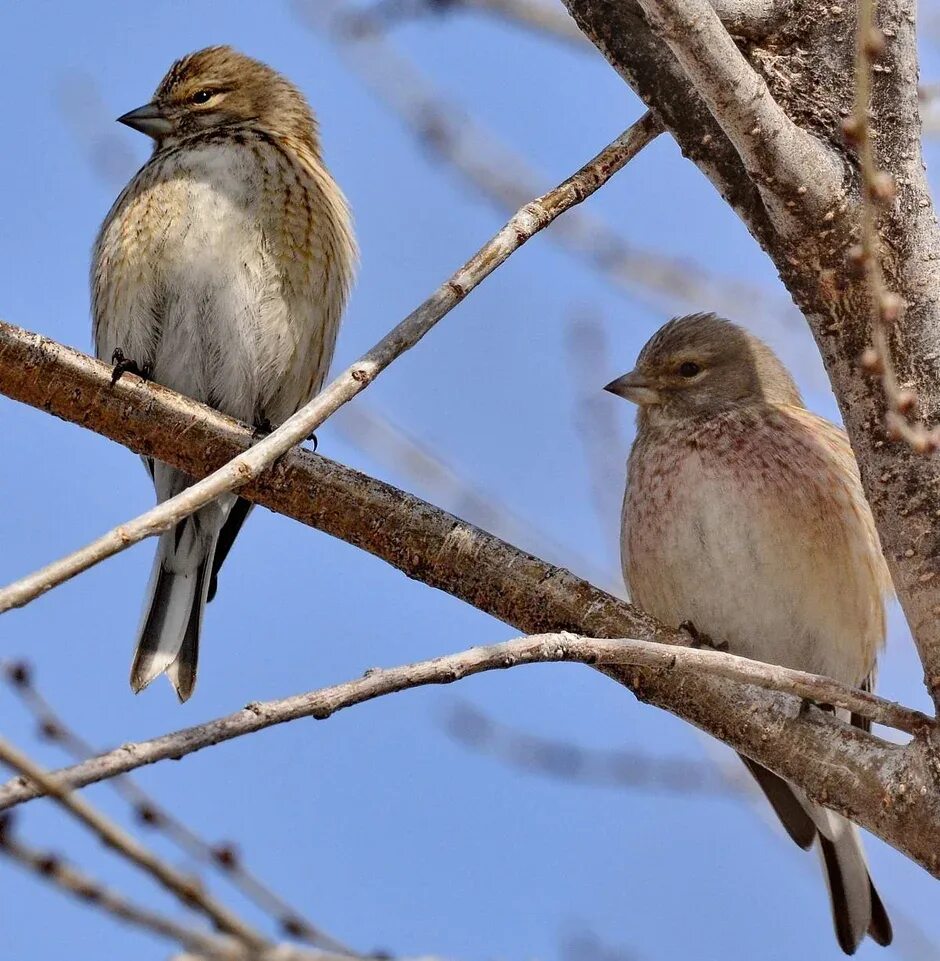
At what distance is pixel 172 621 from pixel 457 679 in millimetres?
→ 3094

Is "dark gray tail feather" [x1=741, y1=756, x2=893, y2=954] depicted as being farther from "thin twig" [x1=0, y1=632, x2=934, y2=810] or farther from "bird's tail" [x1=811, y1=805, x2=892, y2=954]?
"thin twig" [x1=0, y1=632, x2=934, y2=810]

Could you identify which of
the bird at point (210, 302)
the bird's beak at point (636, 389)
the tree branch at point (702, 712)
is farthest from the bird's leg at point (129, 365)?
the tree branch at point (702, 712)

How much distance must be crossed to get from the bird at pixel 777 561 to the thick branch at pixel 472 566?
1.17m

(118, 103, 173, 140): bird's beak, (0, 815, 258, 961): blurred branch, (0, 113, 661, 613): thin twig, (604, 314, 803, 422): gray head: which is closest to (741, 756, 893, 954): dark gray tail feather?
(604, 314, 803, 422): gray head

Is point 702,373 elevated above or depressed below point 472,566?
above

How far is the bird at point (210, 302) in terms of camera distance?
5.83 metres

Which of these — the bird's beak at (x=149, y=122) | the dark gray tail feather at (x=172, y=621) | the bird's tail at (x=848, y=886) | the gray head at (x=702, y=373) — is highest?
the bird's beak at (x=149, y=122)

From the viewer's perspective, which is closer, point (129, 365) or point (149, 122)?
point (129, 365)

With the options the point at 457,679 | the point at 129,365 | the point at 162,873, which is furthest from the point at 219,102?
the point at 162,873

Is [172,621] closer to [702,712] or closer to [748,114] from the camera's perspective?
[702,712]

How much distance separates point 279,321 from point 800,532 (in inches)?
93.6

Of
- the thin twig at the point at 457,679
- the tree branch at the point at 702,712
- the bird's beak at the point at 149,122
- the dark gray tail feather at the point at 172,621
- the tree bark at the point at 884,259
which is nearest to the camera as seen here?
the thin twig at the point at 457,679

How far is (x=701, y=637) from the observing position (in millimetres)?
4996

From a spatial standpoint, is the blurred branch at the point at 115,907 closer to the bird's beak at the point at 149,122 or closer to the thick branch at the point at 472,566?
the thick branch at the point at 472,566
